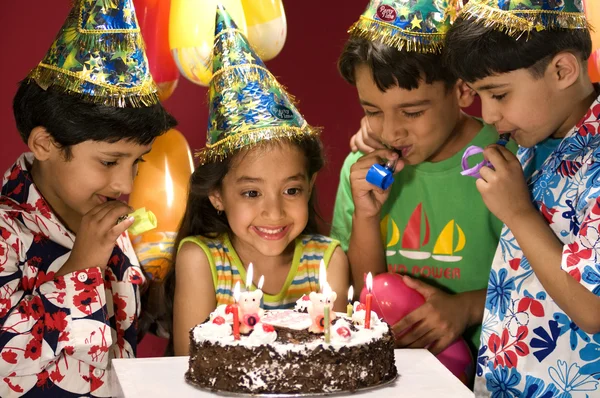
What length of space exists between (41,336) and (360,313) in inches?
25.9

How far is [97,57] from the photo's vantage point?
5.85 feet

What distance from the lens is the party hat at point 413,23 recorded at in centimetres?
187

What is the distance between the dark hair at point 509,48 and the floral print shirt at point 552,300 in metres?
0.13

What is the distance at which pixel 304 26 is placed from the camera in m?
2.91

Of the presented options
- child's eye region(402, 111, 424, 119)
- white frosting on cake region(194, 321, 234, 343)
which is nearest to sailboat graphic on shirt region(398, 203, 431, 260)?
child's eye region(402, 111, 424, 119)

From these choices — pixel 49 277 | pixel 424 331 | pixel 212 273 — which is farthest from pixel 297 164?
pixel 49 277

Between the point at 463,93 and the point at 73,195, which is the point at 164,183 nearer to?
the point at 73,195

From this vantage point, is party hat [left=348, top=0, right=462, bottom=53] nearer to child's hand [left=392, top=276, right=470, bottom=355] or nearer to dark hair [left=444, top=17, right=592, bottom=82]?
dark hair [left=444, top=17, right=592, bottom=82]

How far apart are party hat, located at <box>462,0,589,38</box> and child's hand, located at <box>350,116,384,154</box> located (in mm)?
536

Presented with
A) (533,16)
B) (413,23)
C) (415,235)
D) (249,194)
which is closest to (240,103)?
(249,194)

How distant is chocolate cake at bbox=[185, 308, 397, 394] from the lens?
1.37 meters

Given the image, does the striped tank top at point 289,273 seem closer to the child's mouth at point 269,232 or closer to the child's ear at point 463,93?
the child's mouth at point 269,232

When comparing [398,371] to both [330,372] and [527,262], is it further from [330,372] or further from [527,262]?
[527,262]

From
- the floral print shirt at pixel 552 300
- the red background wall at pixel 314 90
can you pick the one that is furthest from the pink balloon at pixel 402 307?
the red background wall at pixel 314 90
